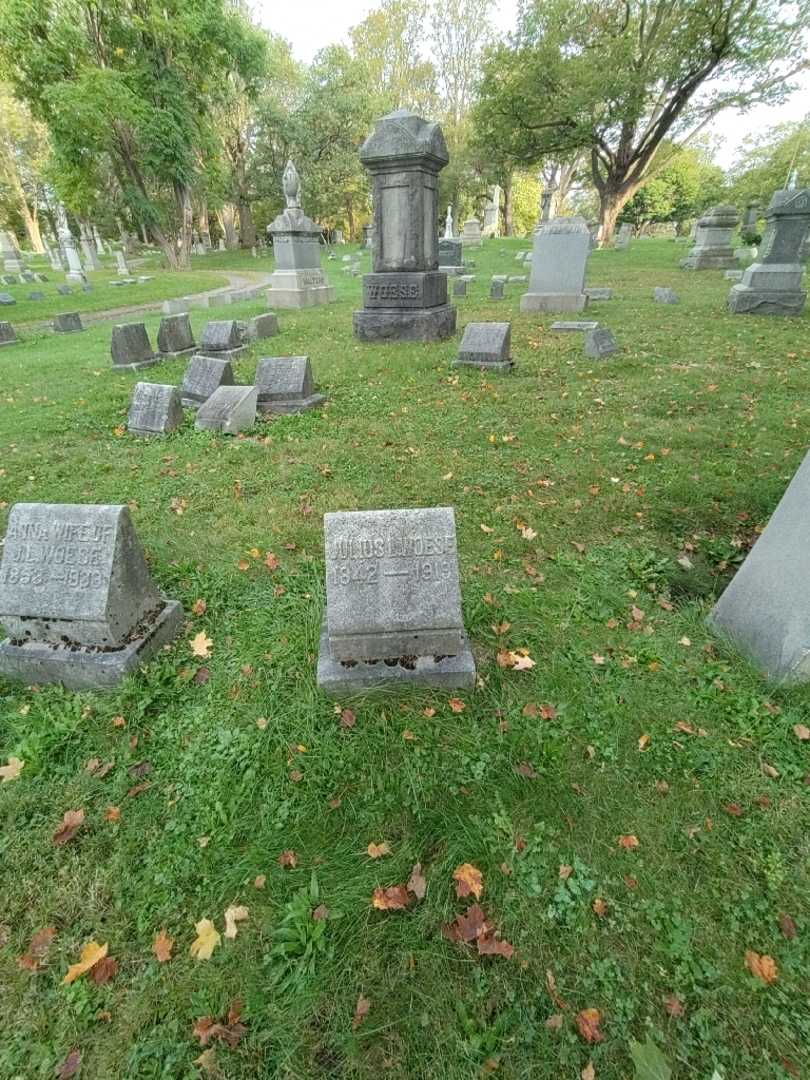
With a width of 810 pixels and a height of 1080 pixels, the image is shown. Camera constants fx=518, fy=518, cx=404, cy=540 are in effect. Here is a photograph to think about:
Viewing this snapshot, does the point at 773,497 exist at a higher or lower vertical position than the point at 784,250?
lower

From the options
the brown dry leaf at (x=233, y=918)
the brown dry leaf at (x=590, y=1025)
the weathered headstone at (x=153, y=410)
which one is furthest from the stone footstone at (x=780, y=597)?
the weathered headstone at (x=153, y=410)

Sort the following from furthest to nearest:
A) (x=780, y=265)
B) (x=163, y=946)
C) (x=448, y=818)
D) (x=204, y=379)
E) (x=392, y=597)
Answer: (x=780, y=265)
(x=204, y=379)
(x=392, y=597)
(x=448, y=818)
(x=163, y=946)

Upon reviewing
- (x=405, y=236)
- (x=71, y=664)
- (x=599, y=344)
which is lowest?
(x=71, y=664)

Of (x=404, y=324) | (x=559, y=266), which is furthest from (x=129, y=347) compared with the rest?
(x=559, y=266)

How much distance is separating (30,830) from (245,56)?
3803 centimetres

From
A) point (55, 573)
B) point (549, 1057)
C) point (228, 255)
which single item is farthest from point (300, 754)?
point (228, 255)

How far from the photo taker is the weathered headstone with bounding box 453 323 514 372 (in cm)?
826

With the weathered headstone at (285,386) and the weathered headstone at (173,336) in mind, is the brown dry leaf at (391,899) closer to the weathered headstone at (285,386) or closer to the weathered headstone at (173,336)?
the weathered headstone at (285,386)

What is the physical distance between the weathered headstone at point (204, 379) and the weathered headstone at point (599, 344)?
5.96m

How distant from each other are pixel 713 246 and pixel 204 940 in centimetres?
2465

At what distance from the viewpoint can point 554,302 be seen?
12766 mm

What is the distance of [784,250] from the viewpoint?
440 inches

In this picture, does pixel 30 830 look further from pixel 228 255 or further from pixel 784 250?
pixel 228 255

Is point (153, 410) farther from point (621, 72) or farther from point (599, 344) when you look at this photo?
point (621, 72)
